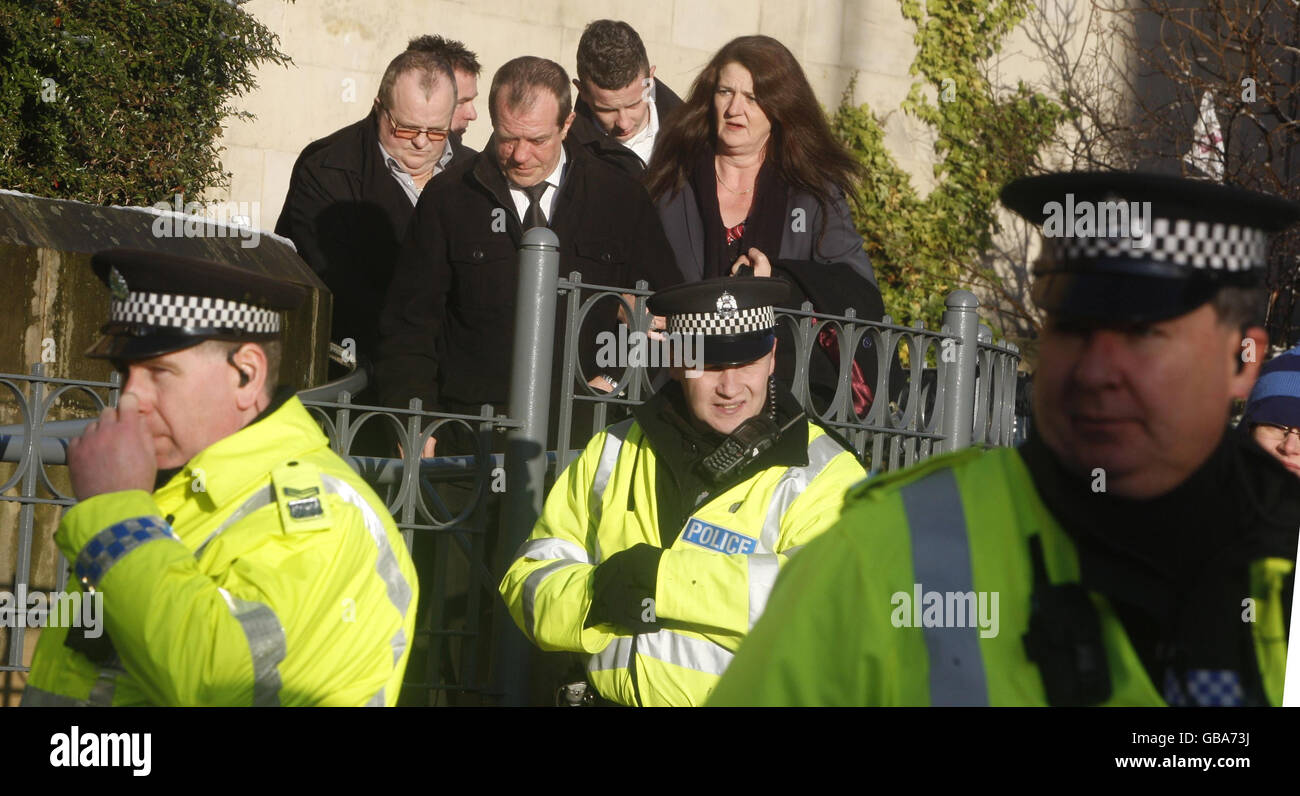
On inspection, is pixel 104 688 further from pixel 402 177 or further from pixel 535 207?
pixel 402 177

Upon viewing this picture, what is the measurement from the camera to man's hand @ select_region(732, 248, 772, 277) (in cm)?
540

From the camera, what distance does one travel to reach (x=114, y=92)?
7.50 meters

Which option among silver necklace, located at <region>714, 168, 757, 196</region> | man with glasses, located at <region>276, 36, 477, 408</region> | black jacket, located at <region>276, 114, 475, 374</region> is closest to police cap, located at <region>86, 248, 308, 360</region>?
silver necklace, located at <region>714, 168, 757, 196</region>

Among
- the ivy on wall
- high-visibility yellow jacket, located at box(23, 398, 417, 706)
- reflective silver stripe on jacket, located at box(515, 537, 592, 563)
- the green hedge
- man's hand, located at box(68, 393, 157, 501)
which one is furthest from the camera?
the ivy on wall

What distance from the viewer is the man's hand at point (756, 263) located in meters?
5.40

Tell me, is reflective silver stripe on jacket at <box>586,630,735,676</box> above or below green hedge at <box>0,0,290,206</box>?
below

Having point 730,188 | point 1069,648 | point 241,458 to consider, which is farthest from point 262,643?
point 730,188

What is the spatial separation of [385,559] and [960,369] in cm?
363

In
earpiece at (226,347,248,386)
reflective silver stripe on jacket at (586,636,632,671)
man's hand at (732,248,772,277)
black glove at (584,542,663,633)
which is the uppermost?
man's hand at (732,248,772,277)

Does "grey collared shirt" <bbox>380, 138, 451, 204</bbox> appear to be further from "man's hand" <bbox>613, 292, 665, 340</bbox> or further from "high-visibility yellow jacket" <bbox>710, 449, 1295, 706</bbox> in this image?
"high-visibility yellow jacket" <bbox>710, 449, 1295, 706</bbox>

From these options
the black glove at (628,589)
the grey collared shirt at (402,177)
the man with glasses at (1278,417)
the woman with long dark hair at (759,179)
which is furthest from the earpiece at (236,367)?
the grey collared shirt at (402,177)

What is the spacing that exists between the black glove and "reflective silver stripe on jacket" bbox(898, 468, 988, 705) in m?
1.96
